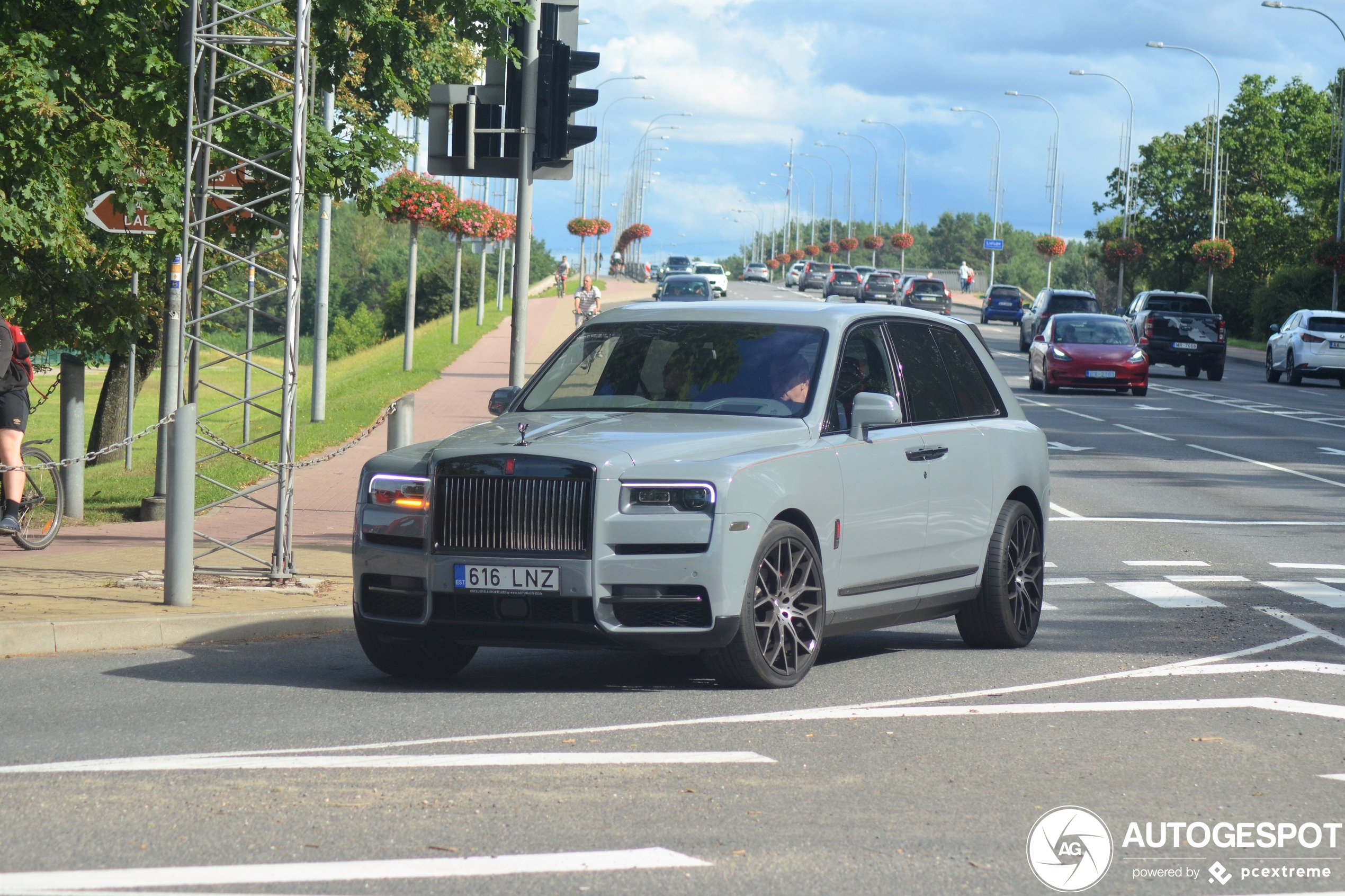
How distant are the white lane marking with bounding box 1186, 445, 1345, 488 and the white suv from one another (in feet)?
161

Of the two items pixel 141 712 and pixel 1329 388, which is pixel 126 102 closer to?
pixel 141 712

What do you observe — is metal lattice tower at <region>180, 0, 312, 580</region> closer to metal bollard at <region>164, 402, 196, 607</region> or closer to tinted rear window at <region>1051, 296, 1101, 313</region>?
metal bollard at <region>164, 402, 196, 607</region>

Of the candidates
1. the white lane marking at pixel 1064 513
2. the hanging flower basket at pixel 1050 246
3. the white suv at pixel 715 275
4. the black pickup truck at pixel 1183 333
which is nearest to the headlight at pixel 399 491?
the white lane marking at pixel 1064 513

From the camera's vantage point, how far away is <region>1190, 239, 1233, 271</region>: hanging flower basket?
65500 millimetres

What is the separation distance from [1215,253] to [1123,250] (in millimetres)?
10289

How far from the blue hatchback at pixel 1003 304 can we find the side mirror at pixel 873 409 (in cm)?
7179

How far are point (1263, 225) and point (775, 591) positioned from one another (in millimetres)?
67185

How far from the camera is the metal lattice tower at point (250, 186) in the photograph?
11141mm

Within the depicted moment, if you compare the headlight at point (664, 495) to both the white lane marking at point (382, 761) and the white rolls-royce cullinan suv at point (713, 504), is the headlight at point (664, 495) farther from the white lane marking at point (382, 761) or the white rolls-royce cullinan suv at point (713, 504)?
the white lane marking at point (382, 761)

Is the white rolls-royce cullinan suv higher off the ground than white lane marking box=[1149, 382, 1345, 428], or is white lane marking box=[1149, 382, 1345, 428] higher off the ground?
the white rolls-royce cullinan suv

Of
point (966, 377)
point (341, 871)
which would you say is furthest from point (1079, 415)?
point (341, 871)

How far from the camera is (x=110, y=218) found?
16.2 metres

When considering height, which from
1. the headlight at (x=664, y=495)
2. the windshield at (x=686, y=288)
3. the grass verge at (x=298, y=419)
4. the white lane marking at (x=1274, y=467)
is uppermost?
the windshield at (x=686, y=288)

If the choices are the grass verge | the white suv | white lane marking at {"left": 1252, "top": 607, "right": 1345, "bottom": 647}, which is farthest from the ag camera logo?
the white suv
